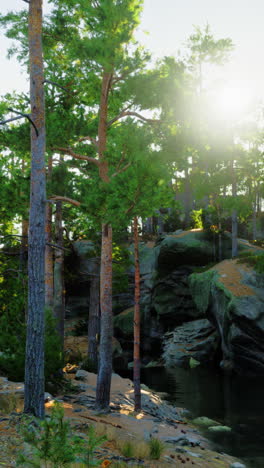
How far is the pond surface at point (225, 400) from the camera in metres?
11.1

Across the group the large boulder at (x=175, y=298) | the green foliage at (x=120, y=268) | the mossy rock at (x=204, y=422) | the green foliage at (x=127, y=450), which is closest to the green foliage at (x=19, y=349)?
the mossy rock at (x=204, y=422)

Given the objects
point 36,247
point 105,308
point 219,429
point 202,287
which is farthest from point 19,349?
point 202,287

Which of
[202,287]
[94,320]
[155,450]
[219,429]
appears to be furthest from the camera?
[202,287]

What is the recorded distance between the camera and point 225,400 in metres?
16.6

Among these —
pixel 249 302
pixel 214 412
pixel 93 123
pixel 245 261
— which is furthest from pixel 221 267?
pixel 93 123

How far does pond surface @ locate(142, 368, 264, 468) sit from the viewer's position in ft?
36.4

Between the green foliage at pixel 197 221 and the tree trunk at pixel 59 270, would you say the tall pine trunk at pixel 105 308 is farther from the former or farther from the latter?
the green foliage at pixel 197 221

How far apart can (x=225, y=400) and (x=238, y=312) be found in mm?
6539

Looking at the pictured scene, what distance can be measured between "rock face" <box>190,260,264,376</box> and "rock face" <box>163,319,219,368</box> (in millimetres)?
2453

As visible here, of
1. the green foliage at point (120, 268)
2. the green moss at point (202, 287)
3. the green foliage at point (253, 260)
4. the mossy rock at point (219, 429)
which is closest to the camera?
the mossy rock at point (219, 429)

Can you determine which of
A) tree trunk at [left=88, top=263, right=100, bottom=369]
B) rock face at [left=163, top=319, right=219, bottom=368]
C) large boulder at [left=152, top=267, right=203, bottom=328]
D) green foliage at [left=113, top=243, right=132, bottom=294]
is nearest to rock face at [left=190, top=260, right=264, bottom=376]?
rock face at [left=163, top=319, right=219, bottom=368]

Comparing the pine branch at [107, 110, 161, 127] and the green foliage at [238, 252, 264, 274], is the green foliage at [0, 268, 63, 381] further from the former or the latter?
the green foliage at [238, 252, 264, 274]

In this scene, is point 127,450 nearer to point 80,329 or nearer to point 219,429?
point 219,429

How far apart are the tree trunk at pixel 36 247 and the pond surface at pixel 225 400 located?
5.32 metres
